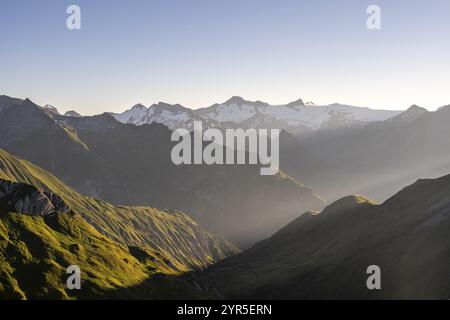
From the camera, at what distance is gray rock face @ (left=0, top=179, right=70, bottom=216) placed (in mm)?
176250

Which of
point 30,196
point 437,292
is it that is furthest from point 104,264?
point 437,292

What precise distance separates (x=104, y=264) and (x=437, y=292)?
10960cm

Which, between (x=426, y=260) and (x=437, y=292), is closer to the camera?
(x=437, y=292)

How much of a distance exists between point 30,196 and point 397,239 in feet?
457

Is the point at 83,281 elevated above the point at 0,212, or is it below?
below

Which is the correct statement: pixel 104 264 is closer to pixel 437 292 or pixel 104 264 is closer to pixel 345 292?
pixel 345 292

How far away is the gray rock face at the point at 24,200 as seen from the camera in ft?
578

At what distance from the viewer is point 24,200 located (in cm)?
17950
